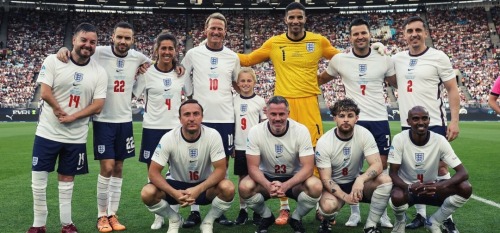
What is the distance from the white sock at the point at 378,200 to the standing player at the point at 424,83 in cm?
78

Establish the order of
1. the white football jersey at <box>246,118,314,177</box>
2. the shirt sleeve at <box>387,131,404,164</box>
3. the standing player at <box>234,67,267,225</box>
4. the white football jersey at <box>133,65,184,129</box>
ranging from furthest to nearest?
1. the standing player at <box>234,67,267,225</box>
2. the white football jersey at <box>133,65,184,129</box>
3. the white football jersey at <box>246,118,314,177</box>
4. the shirt sleeve at <box>387,131,404,164</box>

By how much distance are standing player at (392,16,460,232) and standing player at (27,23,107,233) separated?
3.70m

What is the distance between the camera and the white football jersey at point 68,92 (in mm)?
5199

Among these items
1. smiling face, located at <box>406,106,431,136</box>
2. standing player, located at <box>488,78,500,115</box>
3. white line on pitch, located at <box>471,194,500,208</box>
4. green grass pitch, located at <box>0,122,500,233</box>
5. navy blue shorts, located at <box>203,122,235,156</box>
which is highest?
standing player, located at <box>488,78,500,115</box>

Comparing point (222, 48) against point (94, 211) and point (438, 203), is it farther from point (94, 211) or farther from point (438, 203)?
point (438, 203)

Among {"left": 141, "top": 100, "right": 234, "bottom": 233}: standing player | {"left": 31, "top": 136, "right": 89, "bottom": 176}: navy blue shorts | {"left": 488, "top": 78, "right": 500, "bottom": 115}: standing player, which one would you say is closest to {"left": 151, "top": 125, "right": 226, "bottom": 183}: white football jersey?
{"left": 141, "top": 100, "right": 234, "bottom": 233}: standing player

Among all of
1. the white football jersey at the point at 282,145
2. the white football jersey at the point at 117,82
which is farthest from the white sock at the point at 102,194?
the white football jersey at the point at 282,145

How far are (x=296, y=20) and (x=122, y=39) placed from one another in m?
2.20

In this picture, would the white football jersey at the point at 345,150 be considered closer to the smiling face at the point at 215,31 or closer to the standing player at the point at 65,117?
the smiling face at the point at 215,31

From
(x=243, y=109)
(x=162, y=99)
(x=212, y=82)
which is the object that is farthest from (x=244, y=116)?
(x=162, y=99)

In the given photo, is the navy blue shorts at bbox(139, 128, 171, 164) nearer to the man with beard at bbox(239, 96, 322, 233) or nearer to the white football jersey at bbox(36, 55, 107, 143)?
the white football jersey at bbox(36, 55, 107, 143)

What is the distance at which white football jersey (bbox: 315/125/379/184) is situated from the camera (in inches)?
206

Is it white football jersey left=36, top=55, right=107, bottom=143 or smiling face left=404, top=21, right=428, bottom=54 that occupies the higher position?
smiling face left=404, top=21, right=428, bottom=54

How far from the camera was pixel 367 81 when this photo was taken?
5.84 metres
